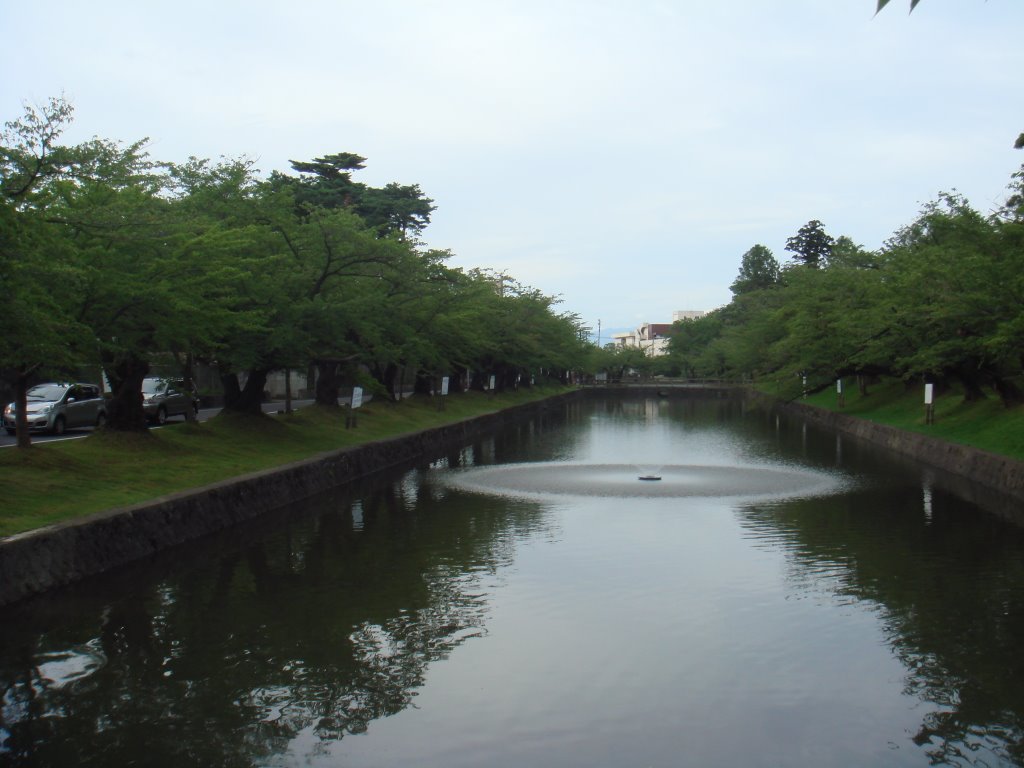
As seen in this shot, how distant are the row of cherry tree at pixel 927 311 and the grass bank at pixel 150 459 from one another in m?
16.9

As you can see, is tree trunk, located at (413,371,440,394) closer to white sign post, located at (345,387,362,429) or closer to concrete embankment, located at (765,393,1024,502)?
white sign post, located at (345,387,362,429)

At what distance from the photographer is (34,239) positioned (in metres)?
13.2

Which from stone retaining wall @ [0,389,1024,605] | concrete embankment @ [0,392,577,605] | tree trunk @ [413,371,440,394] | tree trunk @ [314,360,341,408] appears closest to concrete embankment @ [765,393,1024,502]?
stone retaining wall @ [0,389,1024,605]

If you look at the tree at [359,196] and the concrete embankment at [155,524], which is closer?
the concrete embankment at [155,524]

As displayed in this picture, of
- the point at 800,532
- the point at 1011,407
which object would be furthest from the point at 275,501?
the point at 1011,407

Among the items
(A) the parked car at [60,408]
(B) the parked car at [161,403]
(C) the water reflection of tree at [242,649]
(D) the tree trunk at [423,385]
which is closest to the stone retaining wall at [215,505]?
(C) the water reflection of tree at [242,649]

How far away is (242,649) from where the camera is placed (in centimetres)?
1044

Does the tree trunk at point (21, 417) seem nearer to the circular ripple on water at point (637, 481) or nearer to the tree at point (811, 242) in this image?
the circular ripple on water at point (637, 481)

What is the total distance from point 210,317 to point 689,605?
1234 cm

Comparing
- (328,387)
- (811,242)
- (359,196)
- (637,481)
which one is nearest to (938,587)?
(637,481)

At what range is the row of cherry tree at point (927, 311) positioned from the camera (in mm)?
23938

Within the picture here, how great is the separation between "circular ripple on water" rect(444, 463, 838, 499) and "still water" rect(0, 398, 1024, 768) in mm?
3250

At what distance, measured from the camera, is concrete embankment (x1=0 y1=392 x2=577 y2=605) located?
484 inches

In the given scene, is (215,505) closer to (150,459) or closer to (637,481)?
(150,459)
